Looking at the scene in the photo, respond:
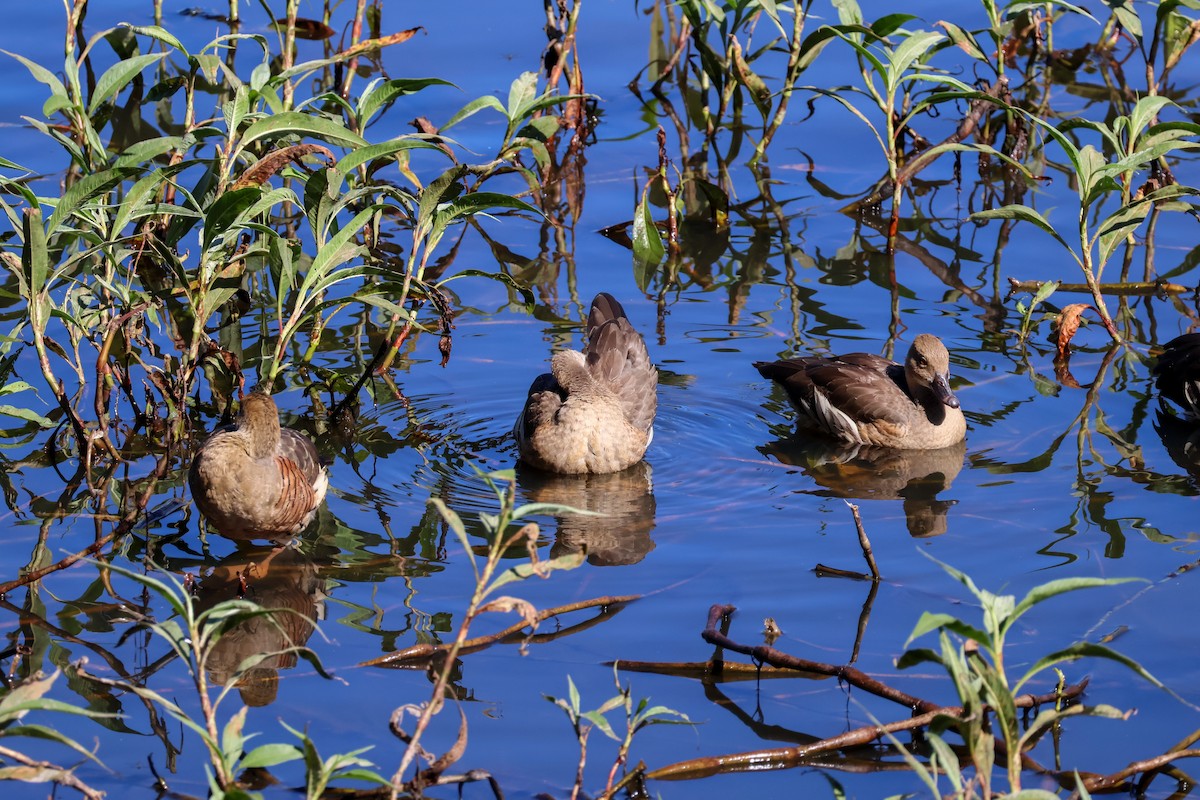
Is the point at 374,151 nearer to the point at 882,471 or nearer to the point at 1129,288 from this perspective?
the point at 882,471

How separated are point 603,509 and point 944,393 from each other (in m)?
2.29

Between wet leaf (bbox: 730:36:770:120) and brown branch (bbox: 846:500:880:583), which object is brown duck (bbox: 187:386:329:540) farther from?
wet leaf (bbox: 730:36:770:120)

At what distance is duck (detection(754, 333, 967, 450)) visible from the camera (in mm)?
8914

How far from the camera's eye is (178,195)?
10016 mm

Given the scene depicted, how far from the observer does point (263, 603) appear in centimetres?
685

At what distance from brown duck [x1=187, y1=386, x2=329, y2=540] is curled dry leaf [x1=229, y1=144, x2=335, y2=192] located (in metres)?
1.20

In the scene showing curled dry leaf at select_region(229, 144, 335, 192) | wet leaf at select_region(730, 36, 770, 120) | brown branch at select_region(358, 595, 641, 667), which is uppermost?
wet leaf at select_region(730, 36, 770, 120)

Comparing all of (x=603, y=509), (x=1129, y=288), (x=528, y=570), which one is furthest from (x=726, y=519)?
(x=1129, y=288)

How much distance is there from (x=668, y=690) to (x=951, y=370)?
168 inches

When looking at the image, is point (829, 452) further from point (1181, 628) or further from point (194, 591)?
point (194, 591)

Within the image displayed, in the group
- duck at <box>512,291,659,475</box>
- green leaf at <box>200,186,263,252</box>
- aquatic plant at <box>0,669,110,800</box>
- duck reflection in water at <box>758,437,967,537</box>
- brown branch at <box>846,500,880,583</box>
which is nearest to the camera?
aquatic plant at <box>0,669,110,800</box>

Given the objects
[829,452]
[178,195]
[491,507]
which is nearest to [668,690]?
[491,507]

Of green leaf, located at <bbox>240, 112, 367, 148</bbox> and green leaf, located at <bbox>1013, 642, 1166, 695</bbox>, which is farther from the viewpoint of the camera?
green leaf, located at <bbox>240, 112, 367, 148</bbox>

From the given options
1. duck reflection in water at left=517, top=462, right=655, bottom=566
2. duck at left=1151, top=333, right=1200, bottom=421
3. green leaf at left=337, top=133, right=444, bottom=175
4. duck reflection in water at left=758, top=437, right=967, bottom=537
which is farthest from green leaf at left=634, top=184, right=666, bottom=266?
duck at left=1151, top=333, right=1200, bottom=421
